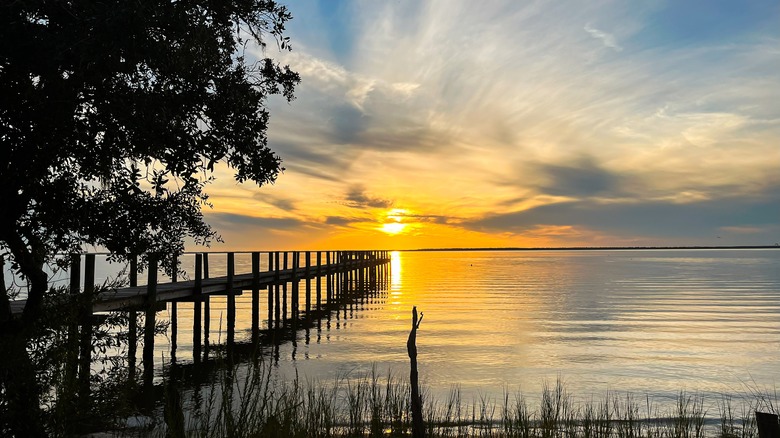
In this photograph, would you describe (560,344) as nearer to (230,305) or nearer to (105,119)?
(230,305)

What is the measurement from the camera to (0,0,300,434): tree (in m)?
5.76

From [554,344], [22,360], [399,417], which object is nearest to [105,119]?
[22,360]

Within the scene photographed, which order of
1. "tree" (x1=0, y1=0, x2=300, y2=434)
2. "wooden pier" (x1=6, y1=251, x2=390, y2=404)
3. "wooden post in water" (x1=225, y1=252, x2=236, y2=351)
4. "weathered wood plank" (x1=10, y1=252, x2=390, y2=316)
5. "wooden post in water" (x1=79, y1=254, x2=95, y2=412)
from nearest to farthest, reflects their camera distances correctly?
"tree" (x1=0, y1=0, x2=300, y2=434)
"wooden post in water" (x1=79, y1=254, x2=95, y2=412)
"wooden pier" (x1=6, y1=251, x2=390, y2=404)
"weathered wood plank" (x1=10, y1=252, x2=390, y2=316)
"wooden post in water" (x1=225, y1=252, x2=236, y2=351)

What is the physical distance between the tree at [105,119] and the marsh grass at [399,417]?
227 centimetres

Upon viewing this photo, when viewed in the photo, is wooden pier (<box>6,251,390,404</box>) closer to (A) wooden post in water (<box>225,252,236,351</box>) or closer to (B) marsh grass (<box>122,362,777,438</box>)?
(A) wooden post in water (<box>225,252,236,351</box>)

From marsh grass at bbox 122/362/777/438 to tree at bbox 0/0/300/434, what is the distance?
89.3 inches

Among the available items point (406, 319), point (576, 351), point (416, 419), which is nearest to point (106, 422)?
point (416, 419)

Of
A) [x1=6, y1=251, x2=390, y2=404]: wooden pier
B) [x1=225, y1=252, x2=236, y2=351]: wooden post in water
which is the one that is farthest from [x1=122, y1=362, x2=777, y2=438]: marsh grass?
[x1=225, y1=252, x2=236, y2=351]: wooden post in water

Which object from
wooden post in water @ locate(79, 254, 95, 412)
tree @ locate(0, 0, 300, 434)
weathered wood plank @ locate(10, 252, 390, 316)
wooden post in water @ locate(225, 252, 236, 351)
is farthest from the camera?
wooden post in water @ locate(225, 252, 236, 351)

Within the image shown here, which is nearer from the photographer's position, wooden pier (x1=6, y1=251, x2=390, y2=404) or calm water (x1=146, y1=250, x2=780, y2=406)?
wooden pier (x1=6, y1=251, x2=390, y2=404)

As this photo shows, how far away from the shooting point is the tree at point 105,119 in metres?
5.76

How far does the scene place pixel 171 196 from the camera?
7.89 meters

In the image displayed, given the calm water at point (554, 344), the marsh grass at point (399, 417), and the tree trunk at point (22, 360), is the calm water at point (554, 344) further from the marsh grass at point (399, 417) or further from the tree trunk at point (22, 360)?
the tree trunk at point (22, 360)

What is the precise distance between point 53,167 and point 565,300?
3747 centimetres
